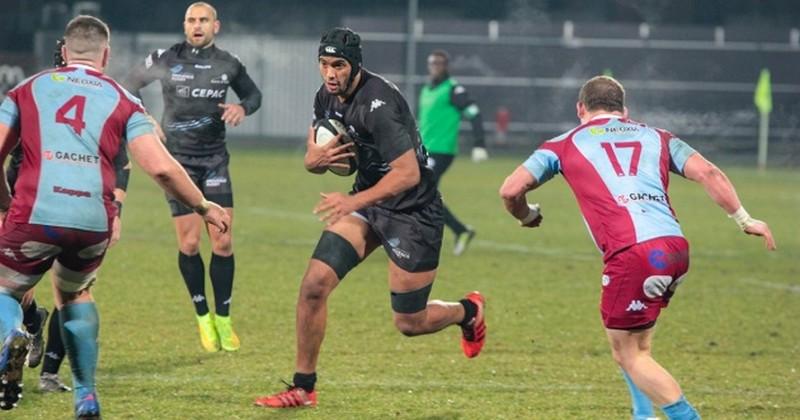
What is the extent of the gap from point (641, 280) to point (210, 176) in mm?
4472

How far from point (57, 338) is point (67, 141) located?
2139mm

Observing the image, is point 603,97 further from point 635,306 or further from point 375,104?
point 375,104

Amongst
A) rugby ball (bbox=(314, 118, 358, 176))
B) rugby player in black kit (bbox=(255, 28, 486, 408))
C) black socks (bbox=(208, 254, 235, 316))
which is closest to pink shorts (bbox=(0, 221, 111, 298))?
rugby player in black kit (bbox=(255, 28, 486, 408))

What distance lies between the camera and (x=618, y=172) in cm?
709

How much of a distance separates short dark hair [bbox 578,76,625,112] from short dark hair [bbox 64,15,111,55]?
7.94 ft

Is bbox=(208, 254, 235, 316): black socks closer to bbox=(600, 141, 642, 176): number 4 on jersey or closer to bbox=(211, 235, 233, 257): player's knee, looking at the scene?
bbox=(211, 235, 233, 257): player's knee

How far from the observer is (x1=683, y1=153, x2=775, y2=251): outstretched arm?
7.07 m

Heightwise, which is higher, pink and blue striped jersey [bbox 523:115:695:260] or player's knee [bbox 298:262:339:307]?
pink and blue striped jersey [bbox 523:115:695:260]

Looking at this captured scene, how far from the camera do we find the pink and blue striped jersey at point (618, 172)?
704 cm

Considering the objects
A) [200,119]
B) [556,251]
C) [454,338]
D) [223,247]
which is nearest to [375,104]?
[223,247]

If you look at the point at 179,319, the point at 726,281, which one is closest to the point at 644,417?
the point at 179,319

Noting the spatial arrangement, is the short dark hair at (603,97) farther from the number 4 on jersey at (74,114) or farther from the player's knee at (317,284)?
the number 4 on jersey at (74,114)

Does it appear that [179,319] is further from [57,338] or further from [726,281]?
[726,281]

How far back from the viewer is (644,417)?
744 centimetres
